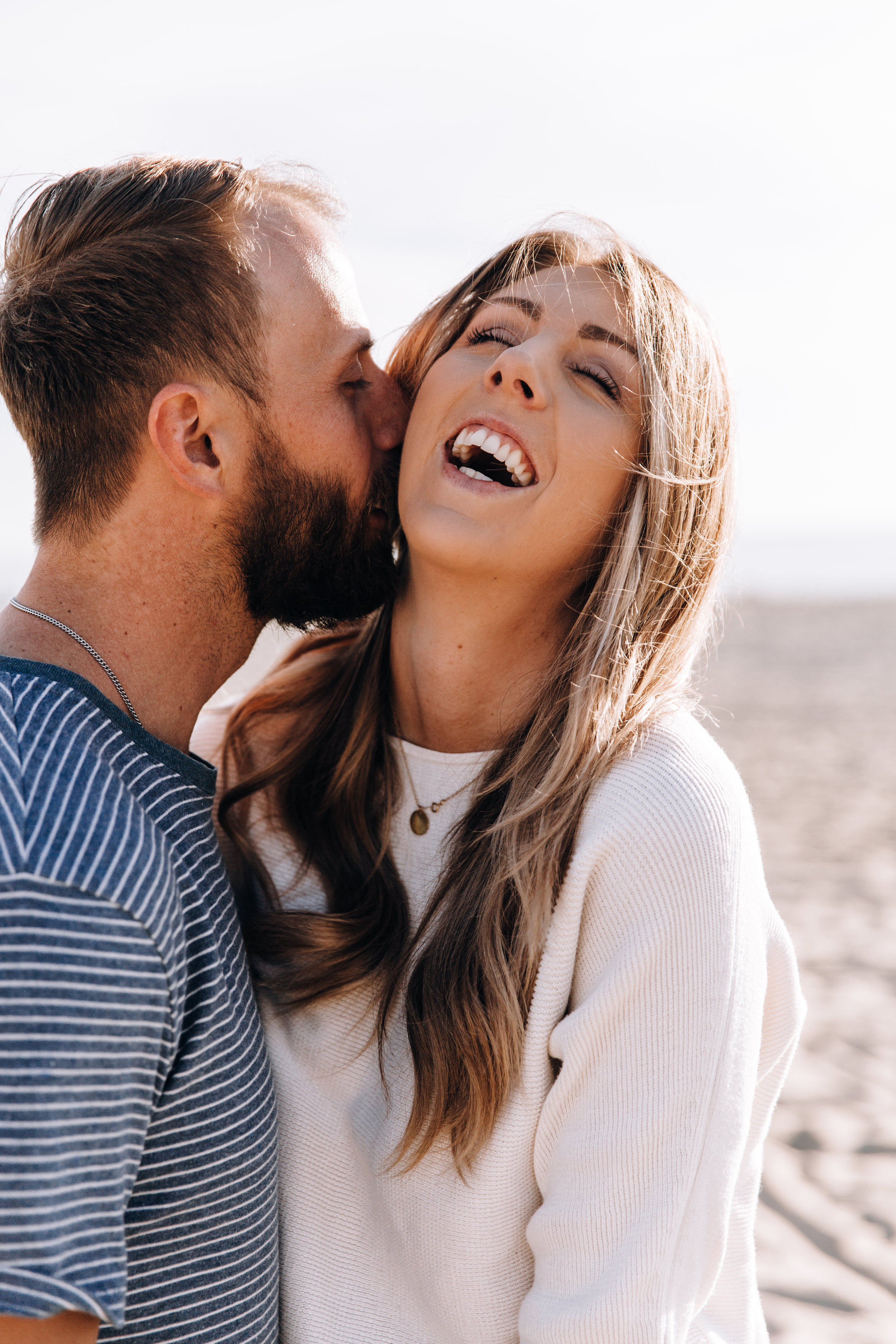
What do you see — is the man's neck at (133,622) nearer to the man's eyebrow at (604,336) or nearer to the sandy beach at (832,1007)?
the man's eyebrow at (604,336)

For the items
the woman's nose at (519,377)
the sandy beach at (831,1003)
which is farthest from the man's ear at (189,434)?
the sandy beach at (831,1003)

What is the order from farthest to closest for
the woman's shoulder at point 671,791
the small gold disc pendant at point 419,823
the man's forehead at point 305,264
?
1. the small gold disc pendant at point 419,823
2. the man's forehead at point 305,264
3. the woman's shoulder at point 671,791

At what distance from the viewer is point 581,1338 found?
1603 mm

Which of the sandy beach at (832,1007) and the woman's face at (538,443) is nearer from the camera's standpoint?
the woman's face at (538,443)

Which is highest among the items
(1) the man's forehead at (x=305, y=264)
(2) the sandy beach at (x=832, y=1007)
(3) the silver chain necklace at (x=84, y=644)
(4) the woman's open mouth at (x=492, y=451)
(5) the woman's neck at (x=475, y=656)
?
(1) the man's forehead at (x=305, y=264)

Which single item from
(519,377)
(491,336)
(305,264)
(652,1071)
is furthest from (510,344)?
(652,1071)

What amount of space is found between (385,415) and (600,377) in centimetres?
48

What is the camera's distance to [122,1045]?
1362 mm

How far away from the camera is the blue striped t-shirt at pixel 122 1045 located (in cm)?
126

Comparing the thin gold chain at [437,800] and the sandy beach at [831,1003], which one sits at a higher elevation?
the thin gold chain at [437,800]

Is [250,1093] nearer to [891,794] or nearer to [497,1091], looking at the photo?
[497,1091]

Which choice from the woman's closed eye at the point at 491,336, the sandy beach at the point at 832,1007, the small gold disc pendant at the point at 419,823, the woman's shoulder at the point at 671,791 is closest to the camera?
the woman's shoulder at the point at 671,791

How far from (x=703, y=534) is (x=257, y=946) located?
120cm

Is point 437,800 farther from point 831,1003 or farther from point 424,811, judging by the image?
point 831,1003
